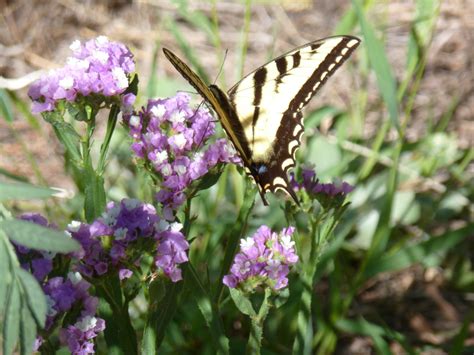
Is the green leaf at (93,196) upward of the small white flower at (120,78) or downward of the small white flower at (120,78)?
downward

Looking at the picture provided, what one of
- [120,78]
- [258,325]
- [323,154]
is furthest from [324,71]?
[323,154]

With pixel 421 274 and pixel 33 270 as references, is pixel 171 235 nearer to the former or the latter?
pixel 33 270

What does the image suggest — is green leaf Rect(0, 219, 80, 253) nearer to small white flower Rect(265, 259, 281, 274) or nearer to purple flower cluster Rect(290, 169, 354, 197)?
small white flower Rect(265, 259, 281, 274)

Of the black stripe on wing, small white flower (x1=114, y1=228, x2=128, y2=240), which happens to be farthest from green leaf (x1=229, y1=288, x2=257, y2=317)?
the black stripe on wing

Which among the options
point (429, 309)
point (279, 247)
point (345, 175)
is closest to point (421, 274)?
Result: point (429, 309)

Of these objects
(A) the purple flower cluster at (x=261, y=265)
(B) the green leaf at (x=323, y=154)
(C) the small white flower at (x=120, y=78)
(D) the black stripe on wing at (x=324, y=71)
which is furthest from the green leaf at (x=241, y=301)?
(B) the green leaf at (x=323, y=154)

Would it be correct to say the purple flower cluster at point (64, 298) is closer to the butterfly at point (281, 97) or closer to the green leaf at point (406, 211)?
the butterfly at point (281, 97)
